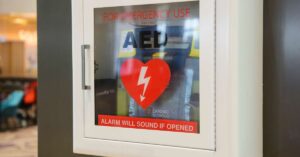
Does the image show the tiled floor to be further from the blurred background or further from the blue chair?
the blue chair

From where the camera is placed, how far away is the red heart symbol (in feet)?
5.24

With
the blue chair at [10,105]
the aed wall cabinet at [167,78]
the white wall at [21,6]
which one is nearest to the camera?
the aed wall cabinet at [167,78]

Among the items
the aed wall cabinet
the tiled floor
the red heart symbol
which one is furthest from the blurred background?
the red heart symbol

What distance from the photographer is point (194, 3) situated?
1.50 meters

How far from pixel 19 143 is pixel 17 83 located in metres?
2.41

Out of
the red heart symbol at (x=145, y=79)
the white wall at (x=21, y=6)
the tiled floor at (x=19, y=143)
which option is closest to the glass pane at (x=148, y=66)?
the red heart symbol at (x=145, y=79)

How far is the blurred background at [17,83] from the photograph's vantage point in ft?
19.9

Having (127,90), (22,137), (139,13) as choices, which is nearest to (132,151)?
(127,90)

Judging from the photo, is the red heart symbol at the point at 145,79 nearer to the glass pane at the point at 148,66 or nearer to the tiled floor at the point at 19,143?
the glass pane at the point at 148,66

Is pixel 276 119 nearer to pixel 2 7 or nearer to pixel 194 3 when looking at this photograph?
pixel 194 3

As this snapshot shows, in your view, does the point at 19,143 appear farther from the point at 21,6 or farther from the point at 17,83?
the point at 21,6

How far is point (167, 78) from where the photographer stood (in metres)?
1.58

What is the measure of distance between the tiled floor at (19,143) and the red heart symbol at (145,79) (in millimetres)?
4111

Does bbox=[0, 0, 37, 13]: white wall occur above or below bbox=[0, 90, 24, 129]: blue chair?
above
